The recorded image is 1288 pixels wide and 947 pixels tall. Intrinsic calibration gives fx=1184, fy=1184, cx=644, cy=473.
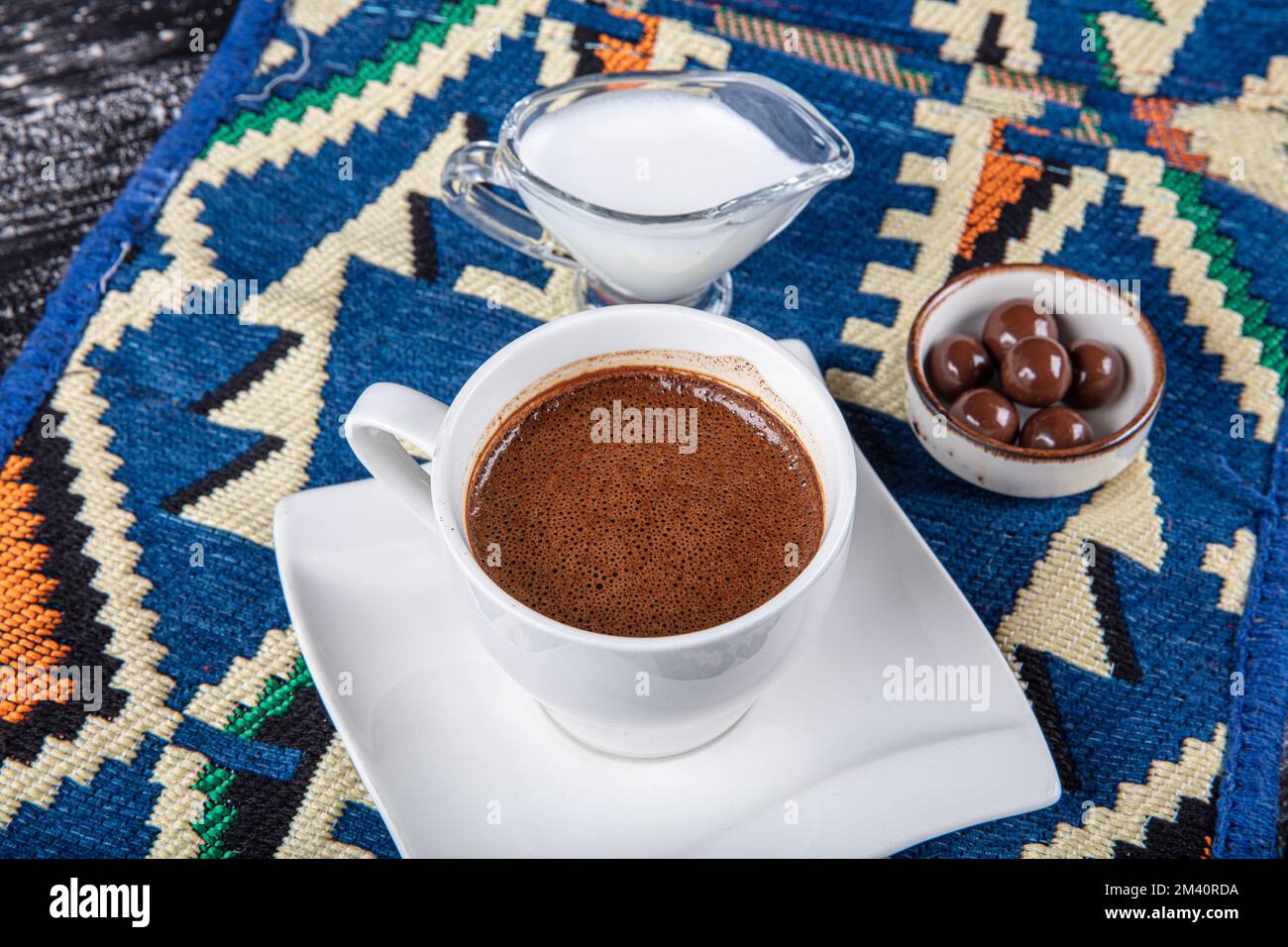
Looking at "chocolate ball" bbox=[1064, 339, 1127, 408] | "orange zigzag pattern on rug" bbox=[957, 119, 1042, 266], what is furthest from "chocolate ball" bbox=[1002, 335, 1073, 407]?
"orange zigzag pattern on rug" bbox=[957, 119, 1042, 266]

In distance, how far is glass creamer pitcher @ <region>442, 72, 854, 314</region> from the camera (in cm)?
97

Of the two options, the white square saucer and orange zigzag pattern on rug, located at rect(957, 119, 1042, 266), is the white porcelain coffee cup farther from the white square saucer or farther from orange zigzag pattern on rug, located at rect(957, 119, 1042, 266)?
orange zigzag pattern on rug, located at rect(957, 119, 1042, 266)

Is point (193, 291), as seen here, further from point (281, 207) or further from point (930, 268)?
point (930, 268)

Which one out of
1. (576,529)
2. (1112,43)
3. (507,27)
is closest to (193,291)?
(507,27)

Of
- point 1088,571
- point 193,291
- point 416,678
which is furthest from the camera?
point 193,291

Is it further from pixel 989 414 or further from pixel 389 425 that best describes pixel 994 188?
pixel 389 425

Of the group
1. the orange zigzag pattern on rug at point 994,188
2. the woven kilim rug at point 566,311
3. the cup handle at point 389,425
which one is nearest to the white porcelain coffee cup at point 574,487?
the cup handle at point 389,425

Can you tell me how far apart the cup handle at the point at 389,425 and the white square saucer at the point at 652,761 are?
8cm

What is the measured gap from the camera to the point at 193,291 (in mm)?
1005

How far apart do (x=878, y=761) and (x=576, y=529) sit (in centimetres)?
23

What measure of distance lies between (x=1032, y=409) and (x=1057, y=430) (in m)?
0.06

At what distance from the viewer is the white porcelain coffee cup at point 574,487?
597 millimetres

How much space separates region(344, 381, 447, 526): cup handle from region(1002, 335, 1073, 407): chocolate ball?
0.47m

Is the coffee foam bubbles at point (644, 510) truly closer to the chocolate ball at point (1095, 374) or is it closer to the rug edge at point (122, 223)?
the chocolate ball at point (1095, 374)
